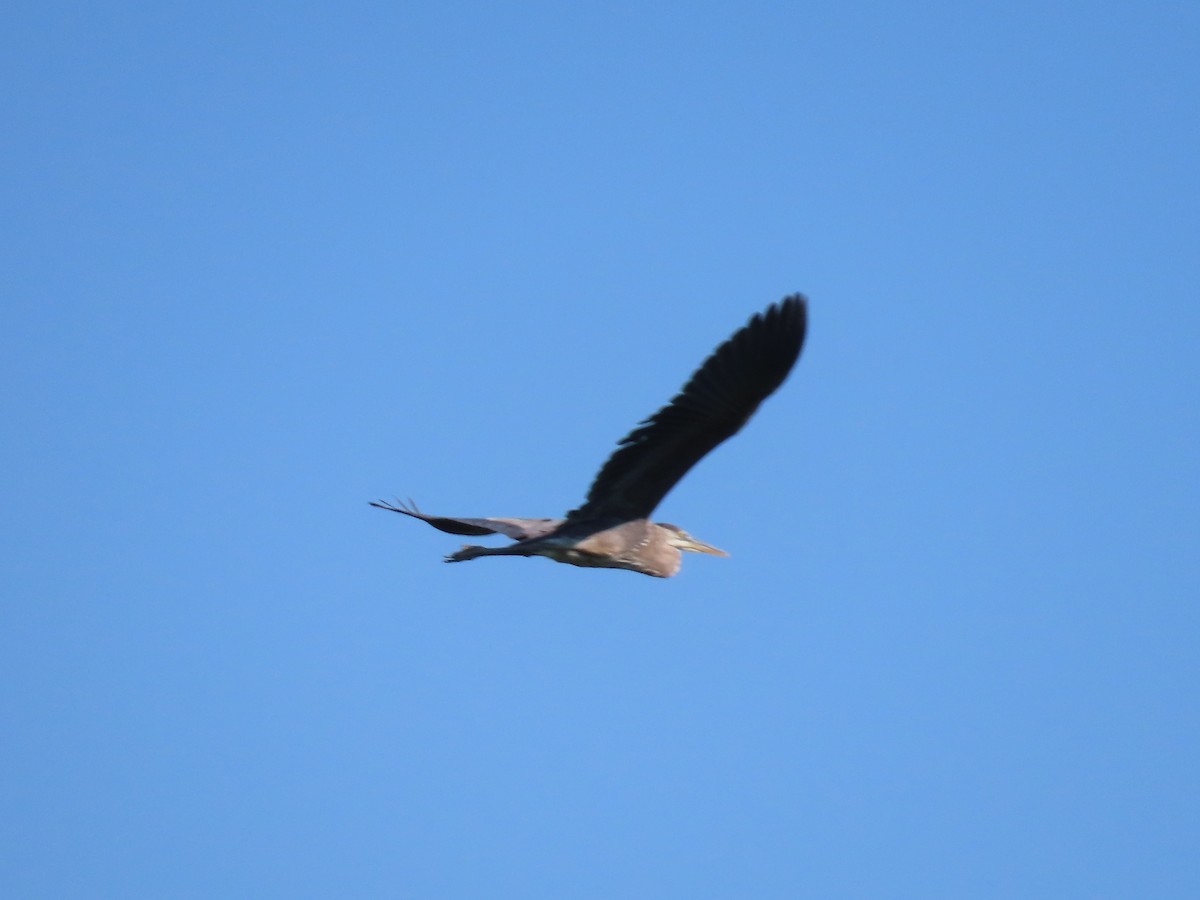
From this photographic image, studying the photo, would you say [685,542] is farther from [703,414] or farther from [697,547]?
[703,414]

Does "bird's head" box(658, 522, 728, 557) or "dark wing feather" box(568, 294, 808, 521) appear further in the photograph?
"bird's head" box(658, 522, 728, 557)

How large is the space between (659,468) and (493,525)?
140cm

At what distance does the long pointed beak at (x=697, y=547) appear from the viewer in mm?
11961

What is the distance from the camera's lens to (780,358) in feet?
31.6

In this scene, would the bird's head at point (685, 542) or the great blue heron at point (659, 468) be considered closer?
the great blue heron at point (659, 468)

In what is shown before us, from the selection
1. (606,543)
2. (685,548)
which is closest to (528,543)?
(606,543)

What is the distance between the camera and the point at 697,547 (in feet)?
39.7

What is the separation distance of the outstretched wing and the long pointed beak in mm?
1161

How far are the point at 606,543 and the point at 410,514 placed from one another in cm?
146

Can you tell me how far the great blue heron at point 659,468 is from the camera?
9609 millimetres

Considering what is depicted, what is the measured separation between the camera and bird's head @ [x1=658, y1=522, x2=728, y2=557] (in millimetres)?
11781

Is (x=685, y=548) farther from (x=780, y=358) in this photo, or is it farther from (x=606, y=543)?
(x=780, y=358)

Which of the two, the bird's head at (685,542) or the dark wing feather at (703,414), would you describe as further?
the bird's head at (685,542)

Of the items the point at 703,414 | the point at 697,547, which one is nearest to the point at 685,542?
the point at 697,547
